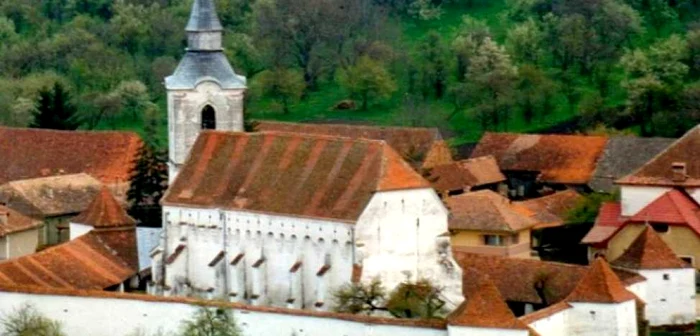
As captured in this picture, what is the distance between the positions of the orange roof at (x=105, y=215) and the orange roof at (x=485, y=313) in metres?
19.6

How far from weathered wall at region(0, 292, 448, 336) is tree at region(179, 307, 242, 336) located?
51cm

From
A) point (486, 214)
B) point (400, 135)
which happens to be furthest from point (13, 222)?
point (400, 135)

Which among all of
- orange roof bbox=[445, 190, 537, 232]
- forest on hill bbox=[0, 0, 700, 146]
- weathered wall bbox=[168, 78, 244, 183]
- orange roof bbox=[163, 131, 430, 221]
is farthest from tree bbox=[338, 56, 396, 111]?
orange roof bbox=[163, 131, 430, 221]

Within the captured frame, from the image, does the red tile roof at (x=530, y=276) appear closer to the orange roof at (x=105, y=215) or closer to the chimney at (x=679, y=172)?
the chimney at (x=679, y=172)

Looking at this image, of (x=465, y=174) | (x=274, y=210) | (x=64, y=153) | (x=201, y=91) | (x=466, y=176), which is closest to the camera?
(x=274, y=210)

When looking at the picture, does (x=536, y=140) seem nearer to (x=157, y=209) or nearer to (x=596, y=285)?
(x=157, y=209)

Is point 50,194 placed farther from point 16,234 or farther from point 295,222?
point 295,222

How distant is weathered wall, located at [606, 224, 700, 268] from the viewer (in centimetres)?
9794

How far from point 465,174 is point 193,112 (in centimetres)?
1772

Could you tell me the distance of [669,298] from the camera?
91.9 meters

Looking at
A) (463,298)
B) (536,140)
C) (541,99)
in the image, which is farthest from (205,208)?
(541,99)

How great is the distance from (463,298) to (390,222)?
141 inches

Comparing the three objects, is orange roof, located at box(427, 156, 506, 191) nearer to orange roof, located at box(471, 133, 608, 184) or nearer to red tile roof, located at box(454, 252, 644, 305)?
orange roof, located at box(471, 133, 608, 184)

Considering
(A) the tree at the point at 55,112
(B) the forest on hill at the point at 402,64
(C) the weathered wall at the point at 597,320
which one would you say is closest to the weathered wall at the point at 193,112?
(C) the weathered wall at the point at 597,320
